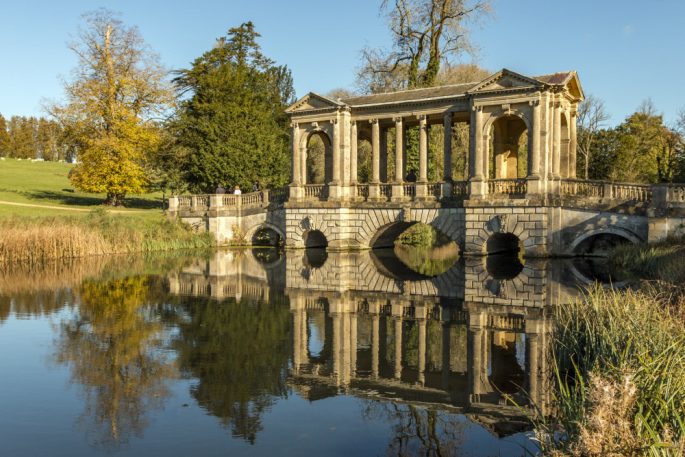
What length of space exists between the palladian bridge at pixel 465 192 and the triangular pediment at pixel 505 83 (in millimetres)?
47

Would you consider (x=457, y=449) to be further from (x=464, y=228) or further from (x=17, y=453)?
(x=464, y=228)

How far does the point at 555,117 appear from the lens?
93.2 ft

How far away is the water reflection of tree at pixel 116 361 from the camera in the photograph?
838 centimetres

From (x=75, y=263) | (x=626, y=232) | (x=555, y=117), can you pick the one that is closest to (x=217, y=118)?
(x=75, y=263)

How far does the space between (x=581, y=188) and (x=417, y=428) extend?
71.2ft

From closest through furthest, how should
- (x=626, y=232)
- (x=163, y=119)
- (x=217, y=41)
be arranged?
(x=626, y=232)
(x=163, y=119)
(x=217, y=41)

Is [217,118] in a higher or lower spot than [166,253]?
higher

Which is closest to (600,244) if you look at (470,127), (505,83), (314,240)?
(470,127)

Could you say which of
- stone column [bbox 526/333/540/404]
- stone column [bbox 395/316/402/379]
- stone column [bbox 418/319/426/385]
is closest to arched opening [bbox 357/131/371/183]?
stone column [bbox 395/316/402/379]

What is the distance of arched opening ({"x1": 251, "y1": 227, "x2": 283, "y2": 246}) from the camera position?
39.7m

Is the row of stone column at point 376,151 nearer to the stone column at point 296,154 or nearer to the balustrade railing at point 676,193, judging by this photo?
the stone column at point 296,154

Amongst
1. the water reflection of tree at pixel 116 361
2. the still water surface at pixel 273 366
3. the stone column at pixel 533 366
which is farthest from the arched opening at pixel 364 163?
the stone column at pixel 533 366

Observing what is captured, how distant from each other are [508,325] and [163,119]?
37752 millimetres

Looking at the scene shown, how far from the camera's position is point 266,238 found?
1588 inches
